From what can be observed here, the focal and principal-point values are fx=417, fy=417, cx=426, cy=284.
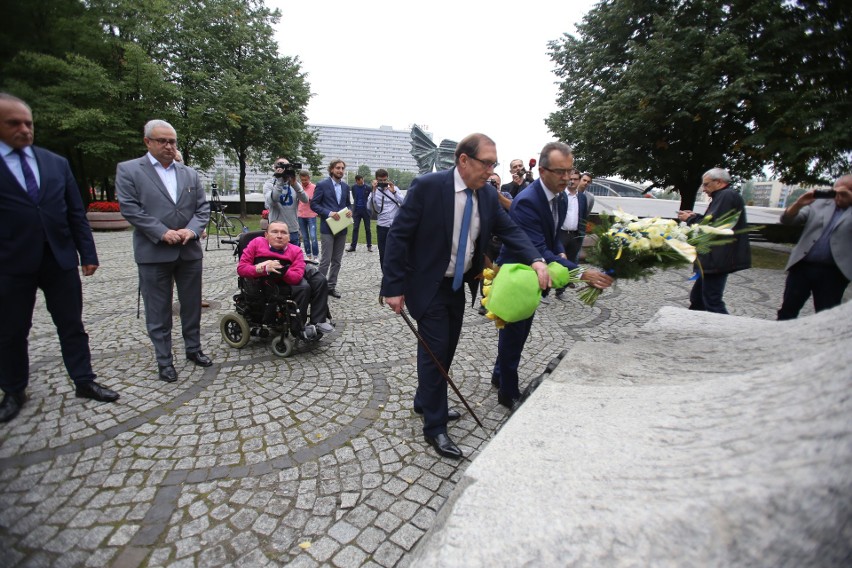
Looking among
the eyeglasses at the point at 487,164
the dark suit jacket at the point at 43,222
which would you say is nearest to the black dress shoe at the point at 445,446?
the eyeglasses at the point at 487,164

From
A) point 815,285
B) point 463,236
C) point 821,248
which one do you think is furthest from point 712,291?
point 463,236

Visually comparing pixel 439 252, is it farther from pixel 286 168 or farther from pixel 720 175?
pixel 286 168

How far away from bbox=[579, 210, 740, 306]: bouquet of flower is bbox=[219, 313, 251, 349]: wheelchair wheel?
3.52m

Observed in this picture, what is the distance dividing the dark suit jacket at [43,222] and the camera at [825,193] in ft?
22.4

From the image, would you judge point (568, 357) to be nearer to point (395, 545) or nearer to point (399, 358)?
point (395, 545)

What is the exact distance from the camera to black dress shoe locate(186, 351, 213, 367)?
419cm

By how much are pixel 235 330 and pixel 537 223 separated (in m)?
3.52

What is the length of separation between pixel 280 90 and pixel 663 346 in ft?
92.3

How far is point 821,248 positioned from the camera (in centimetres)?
420

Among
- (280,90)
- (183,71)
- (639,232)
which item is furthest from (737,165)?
(183,71)

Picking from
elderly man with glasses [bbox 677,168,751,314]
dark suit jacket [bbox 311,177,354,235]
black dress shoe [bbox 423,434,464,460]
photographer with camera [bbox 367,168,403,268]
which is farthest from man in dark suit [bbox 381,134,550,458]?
photographer with camera [bbox 367,168,403,268]

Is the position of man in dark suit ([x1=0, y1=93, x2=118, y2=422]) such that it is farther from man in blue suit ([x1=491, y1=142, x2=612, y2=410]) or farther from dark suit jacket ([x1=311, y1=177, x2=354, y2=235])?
dark suit jacket ([x1=311, y1=177, x2=354, y2=235])

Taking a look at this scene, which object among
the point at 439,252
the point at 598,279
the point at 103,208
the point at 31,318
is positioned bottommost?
the point at 31,318

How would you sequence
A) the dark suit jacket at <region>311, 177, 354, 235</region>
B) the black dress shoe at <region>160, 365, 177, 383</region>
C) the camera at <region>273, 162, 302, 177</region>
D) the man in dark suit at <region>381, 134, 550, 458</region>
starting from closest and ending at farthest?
the man in dark suit at <region>381, 134, 550, 458</region>, the black dress shoe at <region>160, 365, 177, 383</region>, the camera at <region>273, 162, 302, 177</region>, the dark suit jacket at <region>311, 177, 354, 235</region>
